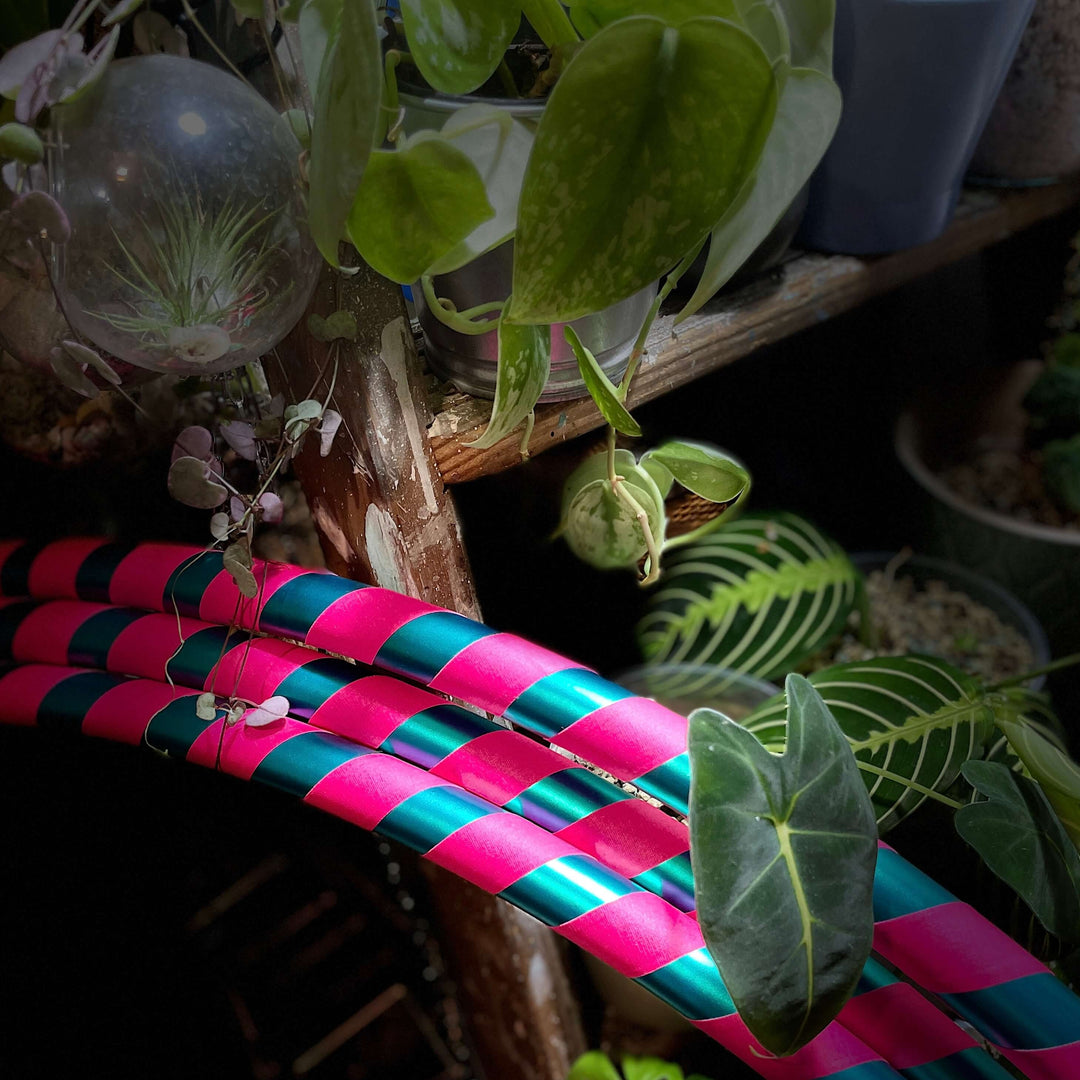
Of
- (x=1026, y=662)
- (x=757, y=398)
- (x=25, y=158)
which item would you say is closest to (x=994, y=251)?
(x=757, y=398)

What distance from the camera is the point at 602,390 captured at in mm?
431

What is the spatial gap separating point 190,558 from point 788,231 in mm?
469

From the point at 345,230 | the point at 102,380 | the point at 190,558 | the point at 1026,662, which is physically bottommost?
the point at 1026,662

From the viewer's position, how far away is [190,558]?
544 millimetres

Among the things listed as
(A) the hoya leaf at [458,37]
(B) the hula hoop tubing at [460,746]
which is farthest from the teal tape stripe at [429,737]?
(A) the hoya leaf at [458,37]

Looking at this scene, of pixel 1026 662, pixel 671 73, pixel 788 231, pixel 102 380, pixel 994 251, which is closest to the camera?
pixel 671 73

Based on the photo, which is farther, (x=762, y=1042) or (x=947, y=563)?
(x=947, y=563)

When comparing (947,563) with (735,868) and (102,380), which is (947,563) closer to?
(735,868)

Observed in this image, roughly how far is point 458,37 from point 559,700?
1.07 ft

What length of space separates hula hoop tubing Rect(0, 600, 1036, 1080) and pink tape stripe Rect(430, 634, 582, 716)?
33mm

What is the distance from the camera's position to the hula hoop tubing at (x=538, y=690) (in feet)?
1.34

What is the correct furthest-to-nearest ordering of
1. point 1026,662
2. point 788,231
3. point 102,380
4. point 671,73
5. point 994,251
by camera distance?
point 994,251
point 1026,662
point 788,231
point 102,380
point 671,73

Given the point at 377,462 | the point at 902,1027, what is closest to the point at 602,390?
the point at 377,462

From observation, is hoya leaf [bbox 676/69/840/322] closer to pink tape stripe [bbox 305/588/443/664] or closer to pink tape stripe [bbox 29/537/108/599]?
pink tape stripe [bbox 305/588/443/664]
